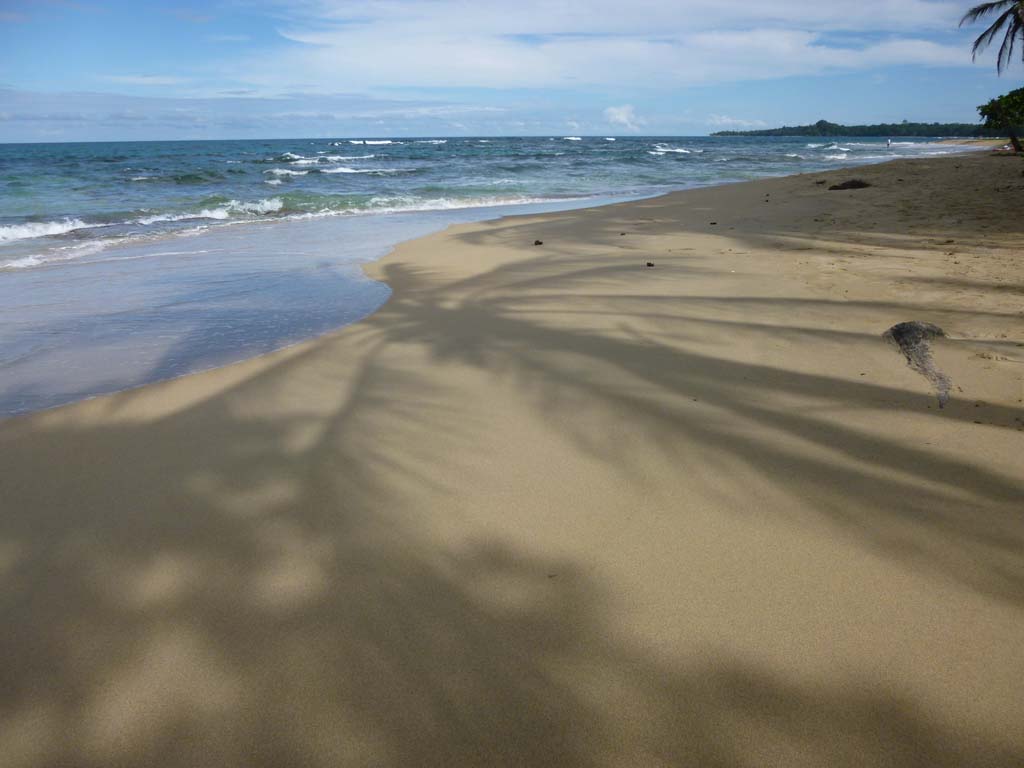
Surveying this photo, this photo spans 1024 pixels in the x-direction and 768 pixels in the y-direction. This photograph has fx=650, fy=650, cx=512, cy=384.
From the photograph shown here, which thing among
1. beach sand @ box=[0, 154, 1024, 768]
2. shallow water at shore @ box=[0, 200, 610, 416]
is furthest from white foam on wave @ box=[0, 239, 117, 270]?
beach sand @ box=[0, 154, 1024, 768]

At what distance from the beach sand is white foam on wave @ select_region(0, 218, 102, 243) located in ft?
32.1

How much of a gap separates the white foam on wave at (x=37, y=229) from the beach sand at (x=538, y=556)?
9.78 m

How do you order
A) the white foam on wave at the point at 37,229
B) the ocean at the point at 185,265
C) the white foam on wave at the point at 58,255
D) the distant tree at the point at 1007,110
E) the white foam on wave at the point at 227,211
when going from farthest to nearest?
1. the distant tree at the point at 1007,110
2. the white foam on wave at the point at 227,211
3. the white foam on wave at the point at 37,229
4. the white foam on wave at the point at 58,255
5. the ocean at the point at 185,265

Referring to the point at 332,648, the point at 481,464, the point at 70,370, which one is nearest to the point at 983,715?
the point at 332,648

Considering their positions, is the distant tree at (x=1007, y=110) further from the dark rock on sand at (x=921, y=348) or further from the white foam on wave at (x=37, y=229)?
the white foam on wave at (x=37, y=229)

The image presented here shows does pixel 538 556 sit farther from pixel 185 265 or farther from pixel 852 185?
pixel 852 185

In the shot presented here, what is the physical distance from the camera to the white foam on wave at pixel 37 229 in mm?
10711

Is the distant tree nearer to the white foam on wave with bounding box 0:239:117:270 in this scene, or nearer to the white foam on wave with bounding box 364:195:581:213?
the white foam on wave with bounding box 364:195:581:213

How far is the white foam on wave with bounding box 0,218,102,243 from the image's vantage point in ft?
35.1

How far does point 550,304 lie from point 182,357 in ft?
8.22

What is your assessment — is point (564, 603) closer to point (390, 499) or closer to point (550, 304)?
point (390, 499)

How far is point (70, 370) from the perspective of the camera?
3875 millimetres

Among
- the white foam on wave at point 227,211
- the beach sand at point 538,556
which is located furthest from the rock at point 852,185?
the white foam on wave at point 227,211

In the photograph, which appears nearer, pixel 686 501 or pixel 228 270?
pixel 686 501
